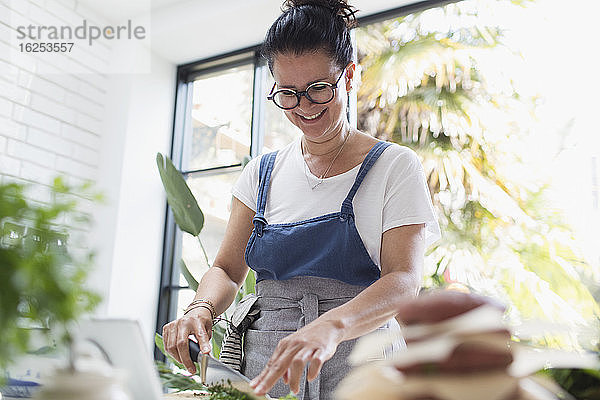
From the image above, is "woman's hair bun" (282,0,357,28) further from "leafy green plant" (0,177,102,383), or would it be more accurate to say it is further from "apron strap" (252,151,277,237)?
"leafy green plant" (0,177,102,383)

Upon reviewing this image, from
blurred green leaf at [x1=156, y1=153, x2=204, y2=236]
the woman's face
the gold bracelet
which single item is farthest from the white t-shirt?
blurred green leaf at [x1=156, y1=153, x2=204, y2=236]

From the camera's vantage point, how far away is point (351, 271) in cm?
133

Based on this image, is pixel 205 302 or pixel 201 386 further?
pixel 205 302

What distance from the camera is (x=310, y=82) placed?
4.62 feet

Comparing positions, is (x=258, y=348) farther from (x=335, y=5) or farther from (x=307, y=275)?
(x=335, y=5)

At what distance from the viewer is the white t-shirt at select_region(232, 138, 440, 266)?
1.30m

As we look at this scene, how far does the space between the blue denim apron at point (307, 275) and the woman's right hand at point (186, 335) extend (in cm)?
17

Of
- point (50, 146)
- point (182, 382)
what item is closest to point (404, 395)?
point (182, 382)

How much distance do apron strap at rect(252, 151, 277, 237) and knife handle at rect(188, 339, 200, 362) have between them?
0.40m

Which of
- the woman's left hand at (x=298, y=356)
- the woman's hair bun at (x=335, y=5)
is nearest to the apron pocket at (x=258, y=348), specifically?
the woman's left hand at (x=298, y=356)

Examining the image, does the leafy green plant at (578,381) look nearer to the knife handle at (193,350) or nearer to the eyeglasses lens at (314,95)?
the knife handle at (193,350)

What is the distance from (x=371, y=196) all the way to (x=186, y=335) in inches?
21.3

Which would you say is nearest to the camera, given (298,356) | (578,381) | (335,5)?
(578,381)

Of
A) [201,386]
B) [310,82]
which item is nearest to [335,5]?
[310,82]
